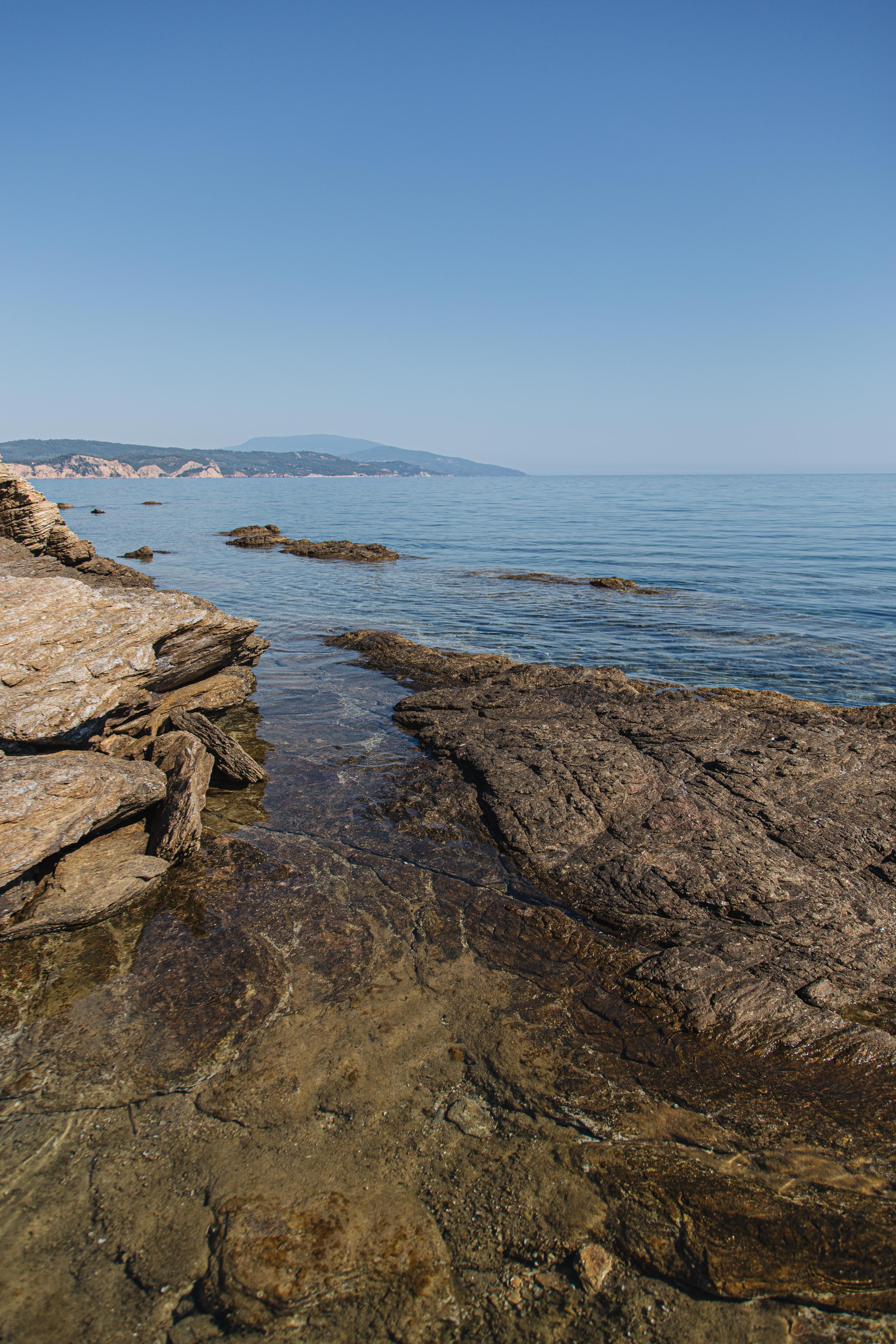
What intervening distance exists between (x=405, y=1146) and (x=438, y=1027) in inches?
35.9

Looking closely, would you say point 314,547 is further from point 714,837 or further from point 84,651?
point 714,837

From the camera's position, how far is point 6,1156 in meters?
3.69

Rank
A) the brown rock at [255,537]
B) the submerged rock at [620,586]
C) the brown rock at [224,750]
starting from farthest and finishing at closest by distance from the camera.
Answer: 1. the brown rock at [255,537]
2. the submerged rock at [620,586]
3. the brown rock at [224,750]

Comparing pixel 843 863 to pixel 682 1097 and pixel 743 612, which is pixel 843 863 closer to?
pixel 682 1097

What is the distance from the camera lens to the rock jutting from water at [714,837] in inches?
197

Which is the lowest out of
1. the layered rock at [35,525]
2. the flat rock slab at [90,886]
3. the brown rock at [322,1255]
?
the brown rock at [322,1255]

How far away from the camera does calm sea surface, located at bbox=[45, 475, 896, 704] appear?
49.5ft

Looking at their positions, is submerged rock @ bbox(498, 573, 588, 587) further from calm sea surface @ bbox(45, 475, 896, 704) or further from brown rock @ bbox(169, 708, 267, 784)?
brown rock @ bbox(169, 708, 267, 784)

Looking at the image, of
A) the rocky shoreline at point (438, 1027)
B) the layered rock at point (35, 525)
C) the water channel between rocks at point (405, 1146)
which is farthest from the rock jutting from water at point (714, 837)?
the layered rock at point (35, 525)

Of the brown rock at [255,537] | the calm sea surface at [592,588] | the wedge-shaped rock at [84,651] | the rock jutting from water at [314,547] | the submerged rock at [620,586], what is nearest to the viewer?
the wedge-shaped rock at [84,651]

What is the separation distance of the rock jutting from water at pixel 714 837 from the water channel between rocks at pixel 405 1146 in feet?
1.08

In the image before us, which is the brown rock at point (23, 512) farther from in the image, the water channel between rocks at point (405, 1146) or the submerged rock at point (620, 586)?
the submerged rock at point (620, 586)

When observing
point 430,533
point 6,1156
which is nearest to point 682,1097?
point 6,1156

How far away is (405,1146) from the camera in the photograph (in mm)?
3764
